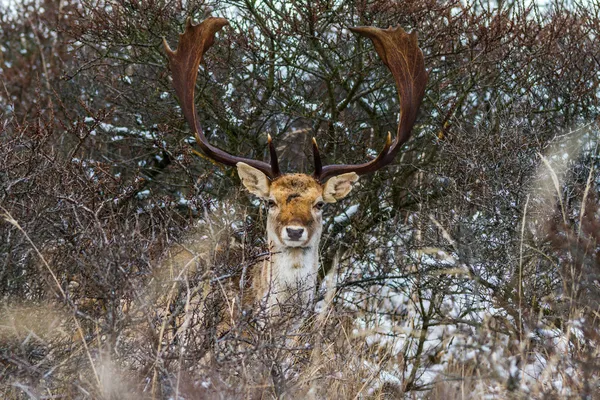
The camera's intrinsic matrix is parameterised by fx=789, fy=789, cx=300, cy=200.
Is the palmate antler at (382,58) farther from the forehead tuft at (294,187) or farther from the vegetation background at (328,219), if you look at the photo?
the vegetation background at (328,219)

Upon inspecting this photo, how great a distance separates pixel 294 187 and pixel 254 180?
0.32m

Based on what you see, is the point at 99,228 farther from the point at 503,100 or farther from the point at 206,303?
the point at 503,100

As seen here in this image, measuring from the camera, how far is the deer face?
538 centimetres

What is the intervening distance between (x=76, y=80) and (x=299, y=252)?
444cm

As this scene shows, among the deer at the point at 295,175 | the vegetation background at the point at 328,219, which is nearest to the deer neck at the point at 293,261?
the deer at the point at 295,175

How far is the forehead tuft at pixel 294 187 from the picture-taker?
5656mm

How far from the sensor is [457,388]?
457 centimetres

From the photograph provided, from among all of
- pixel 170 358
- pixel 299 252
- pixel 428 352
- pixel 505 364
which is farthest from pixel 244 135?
pixel 505 364

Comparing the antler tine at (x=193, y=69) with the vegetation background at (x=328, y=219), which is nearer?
the vegetation background at (x=328, y=219)

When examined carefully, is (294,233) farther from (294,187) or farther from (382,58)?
(382,58)

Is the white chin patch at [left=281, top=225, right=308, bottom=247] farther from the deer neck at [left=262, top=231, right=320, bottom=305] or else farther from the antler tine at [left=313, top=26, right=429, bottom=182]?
the antler tine at [left=313, top=26, right=429, bottom=182]

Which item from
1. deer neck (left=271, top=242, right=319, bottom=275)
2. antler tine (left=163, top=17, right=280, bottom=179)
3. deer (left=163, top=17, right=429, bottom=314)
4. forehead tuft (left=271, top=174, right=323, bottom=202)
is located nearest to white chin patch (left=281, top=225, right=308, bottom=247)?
deer (left=163, top=17, right=429, bottom=314)

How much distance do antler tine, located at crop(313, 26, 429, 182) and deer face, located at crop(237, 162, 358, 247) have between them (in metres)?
0.16

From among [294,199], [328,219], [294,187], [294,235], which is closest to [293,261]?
[294,235]
